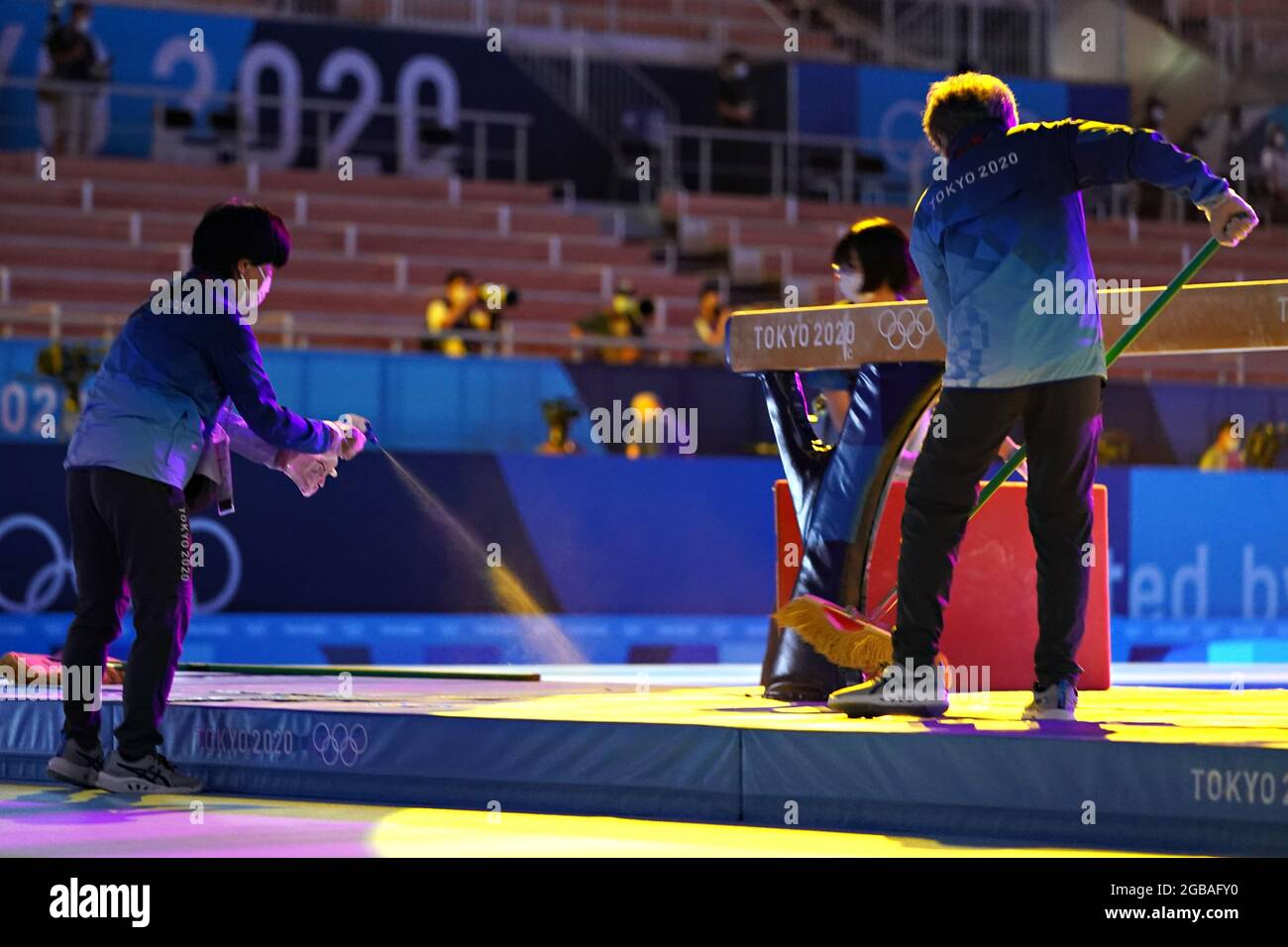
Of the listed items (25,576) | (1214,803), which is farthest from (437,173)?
(1214,803)

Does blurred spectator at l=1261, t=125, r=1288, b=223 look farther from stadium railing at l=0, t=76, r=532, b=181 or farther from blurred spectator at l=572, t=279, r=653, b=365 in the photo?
blurred spectator at l=572, t=279, r=653, b=365

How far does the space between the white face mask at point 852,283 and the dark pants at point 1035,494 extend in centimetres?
137

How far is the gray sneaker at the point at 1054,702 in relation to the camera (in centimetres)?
439

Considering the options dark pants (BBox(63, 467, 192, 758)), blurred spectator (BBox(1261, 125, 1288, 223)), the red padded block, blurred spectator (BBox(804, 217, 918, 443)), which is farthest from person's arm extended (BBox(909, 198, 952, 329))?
blurred spectator (BBox(1261, 125, 1288, 223))

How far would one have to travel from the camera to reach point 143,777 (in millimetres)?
4965

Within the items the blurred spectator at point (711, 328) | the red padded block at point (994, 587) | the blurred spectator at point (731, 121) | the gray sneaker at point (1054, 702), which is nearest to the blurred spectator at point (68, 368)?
the blurred spectator at point (711, 328)

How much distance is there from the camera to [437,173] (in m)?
17.5

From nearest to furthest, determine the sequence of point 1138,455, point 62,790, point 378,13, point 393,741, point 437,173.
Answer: point 393,741
point 62,790
point 1138,455
point 437,173
point 378,13

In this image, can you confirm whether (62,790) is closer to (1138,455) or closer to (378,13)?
(1138,455)

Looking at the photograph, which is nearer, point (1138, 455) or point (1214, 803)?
point (1214, 803)

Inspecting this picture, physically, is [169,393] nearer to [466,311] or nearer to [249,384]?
[249,384]

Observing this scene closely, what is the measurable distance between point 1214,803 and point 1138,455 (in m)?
9.85

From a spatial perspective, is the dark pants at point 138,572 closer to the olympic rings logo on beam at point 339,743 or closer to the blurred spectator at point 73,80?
the olympic rings logo on beam at point 339,743

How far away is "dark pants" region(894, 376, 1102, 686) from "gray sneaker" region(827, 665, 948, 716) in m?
0.04
